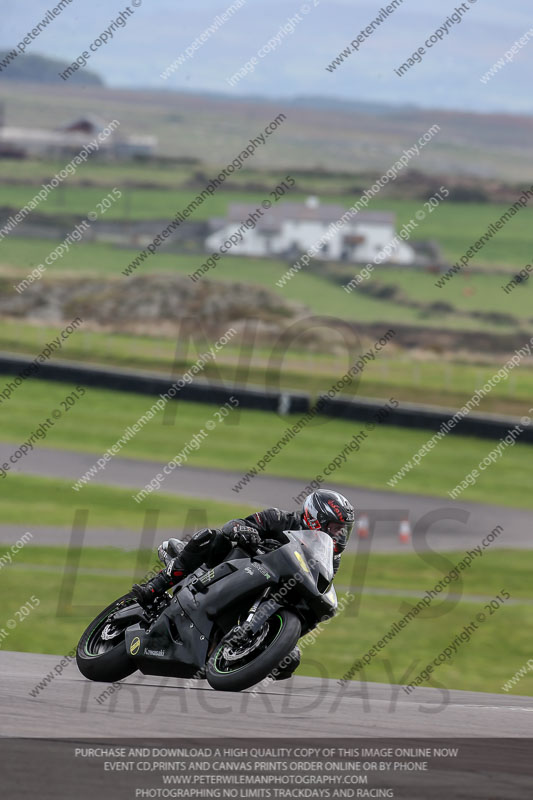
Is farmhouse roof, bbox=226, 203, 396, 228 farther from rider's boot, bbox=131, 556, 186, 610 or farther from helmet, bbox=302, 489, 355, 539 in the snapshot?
helmet, bbox=302, 489, 355, 539

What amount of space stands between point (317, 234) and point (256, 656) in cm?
8189

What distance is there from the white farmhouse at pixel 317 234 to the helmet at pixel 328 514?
75.4m

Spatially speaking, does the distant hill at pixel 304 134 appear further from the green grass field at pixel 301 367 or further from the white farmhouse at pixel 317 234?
the green grass field at pixel 301 367

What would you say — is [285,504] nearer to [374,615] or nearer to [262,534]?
[374,615]

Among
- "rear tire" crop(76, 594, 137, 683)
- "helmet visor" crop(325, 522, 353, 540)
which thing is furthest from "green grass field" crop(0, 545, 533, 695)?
"helmet visor" crop(325, 522, 353, 540)

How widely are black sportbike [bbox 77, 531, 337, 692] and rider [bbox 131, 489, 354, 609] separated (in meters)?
0.08

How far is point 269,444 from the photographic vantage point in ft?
88.9

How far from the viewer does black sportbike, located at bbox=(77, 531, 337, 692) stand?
6602 mm

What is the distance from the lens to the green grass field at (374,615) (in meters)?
12.8

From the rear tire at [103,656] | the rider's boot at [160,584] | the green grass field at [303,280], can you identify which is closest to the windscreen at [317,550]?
the rider's boot at [160,584]

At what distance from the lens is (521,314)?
6669cm

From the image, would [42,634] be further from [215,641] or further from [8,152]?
[8,152]

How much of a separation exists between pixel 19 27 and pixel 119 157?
10207cm

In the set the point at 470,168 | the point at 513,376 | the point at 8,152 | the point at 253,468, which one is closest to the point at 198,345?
the point at 513,376
